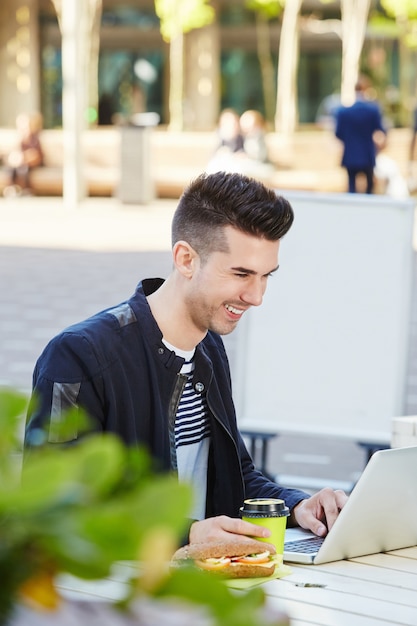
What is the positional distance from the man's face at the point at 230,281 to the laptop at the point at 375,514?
0.60m

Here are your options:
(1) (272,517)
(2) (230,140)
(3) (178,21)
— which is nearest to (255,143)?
(2) (230,140)

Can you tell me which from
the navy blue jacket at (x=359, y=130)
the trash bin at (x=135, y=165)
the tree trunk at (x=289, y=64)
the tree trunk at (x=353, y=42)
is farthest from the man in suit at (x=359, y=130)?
the tree trunk at (x=289, y=64)

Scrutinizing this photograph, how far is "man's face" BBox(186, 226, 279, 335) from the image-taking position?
282cm

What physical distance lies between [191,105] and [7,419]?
35583 millimetres

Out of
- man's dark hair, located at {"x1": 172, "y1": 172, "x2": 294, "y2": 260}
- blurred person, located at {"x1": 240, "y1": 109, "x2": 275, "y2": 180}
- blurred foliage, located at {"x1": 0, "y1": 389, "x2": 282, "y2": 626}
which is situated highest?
blurred foliage, located at {"x1": 0, "y1": 389, "x2": 282, "y2": 626}

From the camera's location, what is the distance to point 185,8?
96.2 ft

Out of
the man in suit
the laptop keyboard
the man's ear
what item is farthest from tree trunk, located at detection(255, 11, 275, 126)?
the laptop keyboard

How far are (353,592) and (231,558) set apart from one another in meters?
0.20

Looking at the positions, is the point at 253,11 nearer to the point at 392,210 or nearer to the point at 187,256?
the point at 392,210

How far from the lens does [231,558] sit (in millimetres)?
2150

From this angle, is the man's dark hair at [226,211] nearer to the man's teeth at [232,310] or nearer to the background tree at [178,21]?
the man's teeth at [232,310]

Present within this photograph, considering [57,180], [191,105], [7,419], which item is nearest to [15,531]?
[7,419]

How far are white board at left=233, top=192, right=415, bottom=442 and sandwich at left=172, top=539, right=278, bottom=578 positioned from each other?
3.33 meters

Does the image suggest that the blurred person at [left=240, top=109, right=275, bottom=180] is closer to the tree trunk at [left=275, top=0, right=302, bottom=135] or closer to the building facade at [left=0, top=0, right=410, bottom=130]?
the tree trunk at [left=275, top=0, right=302, bottom=135]
